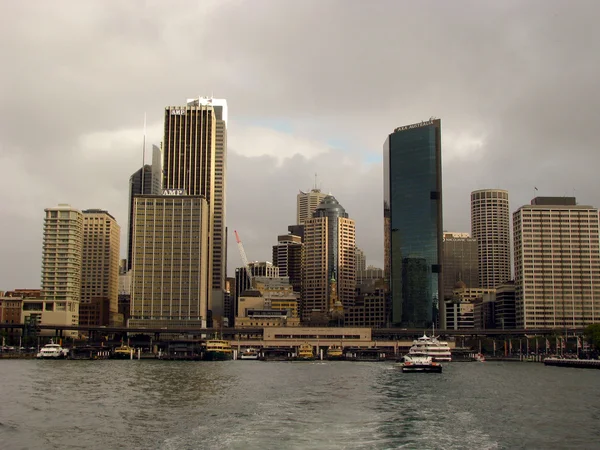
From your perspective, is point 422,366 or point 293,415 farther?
point 422,366

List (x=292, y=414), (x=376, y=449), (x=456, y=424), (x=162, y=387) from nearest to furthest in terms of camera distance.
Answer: (x=376, y=449), (x=456, y=424), (x=292, y=414), (x=162, y=387)

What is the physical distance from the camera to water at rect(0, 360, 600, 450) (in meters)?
72.4

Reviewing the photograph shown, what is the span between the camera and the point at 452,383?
486ft

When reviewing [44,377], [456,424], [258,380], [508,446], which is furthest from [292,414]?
[44,377]

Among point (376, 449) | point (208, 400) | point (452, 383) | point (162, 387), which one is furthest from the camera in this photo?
point (452, 383)

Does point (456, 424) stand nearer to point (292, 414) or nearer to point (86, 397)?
point (292, 414)

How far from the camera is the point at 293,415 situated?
9006 centimetres

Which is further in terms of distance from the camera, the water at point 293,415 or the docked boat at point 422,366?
the docked boat at point 422,366

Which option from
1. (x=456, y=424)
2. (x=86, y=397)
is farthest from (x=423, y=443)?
(x=86, y=397)

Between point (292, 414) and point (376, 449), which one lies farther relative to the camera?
point (292, 414)

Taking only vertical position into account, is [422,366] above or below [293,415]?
below

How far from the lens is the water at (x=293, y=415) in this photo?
72438 mm

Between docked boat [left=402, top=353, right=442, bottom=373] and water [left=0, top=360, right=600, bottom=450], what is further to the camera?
docked boat [left=402, top=353, right=442, bottom=373]

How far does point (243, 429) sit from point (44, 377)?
90525 millimetres
